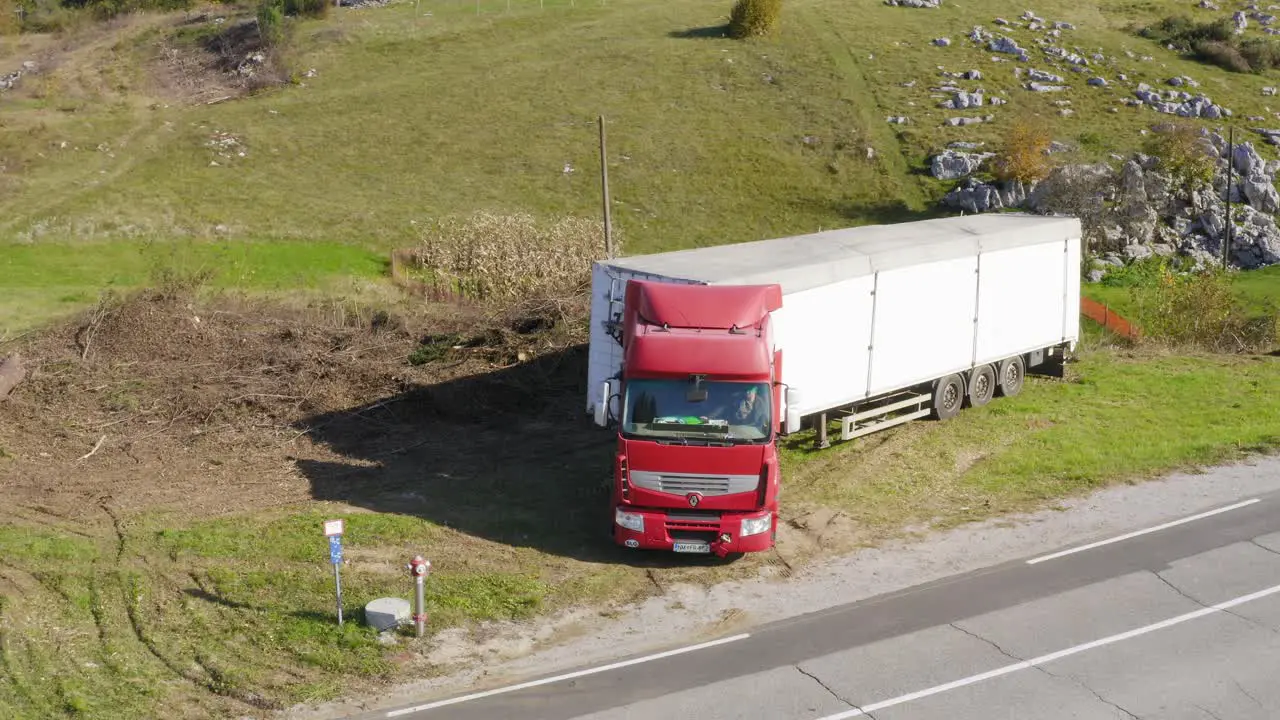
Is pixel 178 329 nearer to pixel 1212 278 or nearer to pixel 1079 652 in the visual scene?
pixel 1079 652

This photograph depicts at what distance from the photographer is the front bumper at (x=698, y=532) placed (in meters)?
15.8

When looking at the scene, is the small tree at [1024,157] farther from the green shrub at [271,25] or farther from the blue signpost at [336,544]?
the blue signpost at [336,544]

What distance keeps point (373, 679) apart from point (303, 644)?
1.19 m

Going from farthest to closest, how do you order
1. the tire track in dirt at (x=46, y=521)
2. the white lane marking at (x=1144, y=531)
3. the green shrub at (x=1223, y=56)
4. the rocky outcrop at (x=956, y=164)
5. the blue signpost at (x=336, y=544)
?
the green shrub at (x=1223, y=56) → the rocky outcrop at (x=956, y=164) → the tire track in dirt at (x=46, y=521) → the white lane marking at (x=1144, y=531) → the blue signpost at (x=336, y=544)

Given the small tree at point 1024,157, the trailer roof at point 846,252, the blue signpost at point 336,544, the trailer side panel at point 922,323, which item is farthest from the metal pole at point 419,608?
the small tree at point 1024,157

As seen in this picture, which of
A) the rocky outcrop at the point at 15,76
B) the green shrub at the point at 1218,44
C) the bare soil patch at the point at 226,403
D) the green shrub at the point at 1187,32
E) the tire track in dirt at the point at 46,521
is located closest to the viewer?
the tire track in dirt at the point at 46,521

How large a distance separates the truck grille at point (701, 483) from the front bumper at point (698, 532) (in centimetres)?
32

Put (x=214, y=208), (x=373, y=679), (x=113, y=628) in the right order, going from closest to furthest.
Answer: (x=373, y=679) < (x=113, y=628) < (x=214, y=208)

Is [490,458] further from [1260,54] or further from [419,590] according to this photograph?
[1260,54]

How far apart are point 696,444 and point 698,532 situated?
Result: 125 centimetres

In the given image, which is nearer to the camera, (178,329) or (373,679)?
(373,679)

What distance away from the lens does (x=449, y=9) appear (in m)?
75.5

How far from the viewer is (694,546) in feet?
52.2

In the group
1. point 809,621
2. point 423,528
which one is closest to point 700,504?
point 809,621
